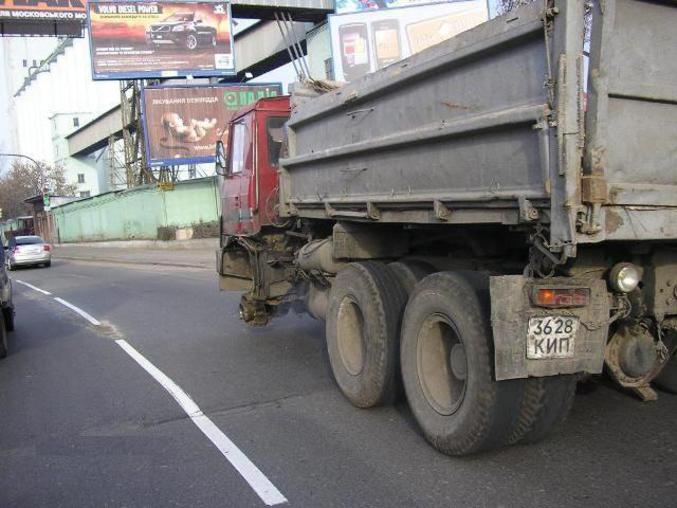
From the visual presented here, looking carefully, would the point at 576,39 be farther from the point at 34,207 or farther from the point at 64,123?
the point at 64,123

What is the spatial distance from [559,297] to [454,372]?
1.00m

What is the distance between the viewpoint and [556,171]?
3.12 metres

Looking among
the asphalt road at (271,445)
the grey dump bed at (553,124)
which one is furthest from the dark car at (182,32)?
the grey dump bed at (553,124)

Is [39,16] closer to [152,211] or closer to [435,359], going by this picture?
[152,211]

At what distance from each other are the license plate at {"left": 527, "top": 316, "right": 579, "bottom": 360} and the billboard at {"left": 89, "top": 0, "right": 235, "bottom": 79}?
28.9 m

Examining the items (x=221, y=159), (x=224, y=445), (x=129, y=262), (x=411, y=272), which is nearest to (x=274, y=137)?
(x=221, y=159)

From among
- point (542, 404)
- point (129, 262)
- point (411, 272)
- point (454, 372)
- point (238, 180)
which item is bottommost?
point (129, 262)

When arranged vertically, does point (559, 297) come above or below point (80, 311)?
above

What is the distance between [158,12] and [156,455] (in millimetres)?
29483

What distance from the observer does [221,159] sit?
858 cm

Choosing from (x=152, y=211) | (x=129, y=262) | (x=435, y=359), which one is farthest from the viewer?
(x=152, y=211)

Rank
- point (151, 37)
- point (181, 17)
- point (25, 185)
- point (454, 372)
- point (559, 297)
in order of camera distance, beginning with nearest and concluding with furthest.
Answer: point (559, 297)
point (454, 372)
point (151, 37)
point (181, 17)
point (25, 185)

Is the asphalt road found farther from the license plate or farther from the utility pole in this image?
the utility pole

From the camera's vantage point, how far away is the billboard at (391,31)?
1803 centimetres
